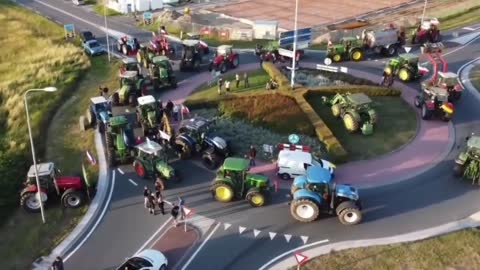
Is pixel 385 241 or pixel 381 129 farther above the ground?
pixel 381 129

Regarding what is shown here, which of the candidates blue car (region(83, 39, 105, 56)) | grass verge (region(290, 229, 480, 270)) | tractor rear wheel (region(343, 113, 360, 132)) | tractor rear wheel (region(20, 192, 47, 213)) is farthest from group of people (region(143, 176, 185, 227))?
blue car (region(83, 39, 105, 56))

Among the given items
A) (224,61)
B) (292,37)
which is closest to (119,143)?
(224,61)

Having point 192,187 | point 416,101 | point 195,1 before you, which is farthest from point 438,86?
point 195,1

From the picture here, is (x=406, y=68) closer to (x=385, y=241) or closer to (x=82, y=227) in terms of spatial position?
(x=385, y=241)

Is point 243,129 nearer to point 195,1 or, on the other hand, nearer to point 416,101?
point 416,101

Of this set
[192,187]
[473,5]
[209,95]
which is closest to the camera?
[192,187]

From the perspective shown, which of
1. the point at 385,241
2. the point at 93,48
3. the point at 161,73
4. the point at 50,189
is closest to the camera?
the point at 385,241

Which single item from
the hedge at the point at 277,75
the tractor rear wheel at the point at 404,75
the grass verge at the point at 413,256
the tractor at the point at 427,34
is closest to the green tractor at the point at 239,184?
the grass verge at the point at 413,256
